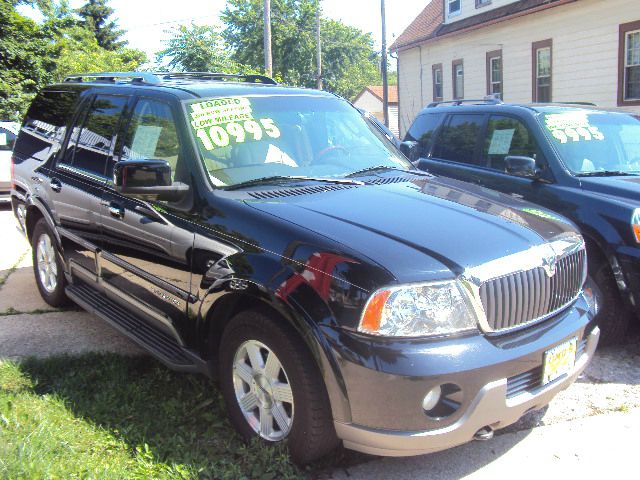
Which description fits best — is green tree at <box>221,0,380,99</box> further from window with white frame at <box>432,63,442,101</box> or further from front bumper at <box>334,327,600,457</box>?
front bumper at <box>334,327,600,457</box>

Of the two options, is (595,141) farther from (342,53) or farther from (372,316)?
(342,53)

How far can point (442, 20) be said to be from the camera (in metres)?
23.1

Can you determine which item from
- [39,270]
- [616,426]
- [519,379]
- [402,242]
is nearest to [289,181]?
[402,242]

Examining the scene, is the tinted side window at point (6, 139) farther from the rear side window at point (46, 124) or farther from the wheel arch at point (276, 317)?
the wheel arch at point (276, 317)

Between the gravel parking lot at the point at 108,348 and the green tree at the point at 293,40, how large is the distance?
47.1 metres

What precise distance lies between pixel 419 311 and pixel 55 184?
351 cm

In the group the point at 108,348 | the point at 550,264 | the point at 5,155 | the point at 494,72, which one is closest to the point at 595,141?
the point at 550,264

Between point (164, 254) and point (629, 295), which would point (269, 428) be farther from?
point (629, 295)

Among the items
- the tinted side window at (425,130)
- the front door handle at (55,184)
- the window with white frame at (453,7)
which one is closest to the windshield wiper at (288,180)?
the front door handle at (55,184)

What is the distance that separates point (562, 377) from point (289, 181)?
1808mm

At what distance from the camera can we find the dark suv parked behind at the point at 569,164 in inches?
173

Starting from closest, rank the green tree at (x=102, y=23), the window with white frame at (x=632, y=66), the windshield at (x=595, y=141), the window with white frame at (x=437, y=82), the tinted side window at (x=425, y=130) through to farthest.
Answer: the windshield at (x=595, y=141) → the tinted side window at (x=425, y=130) → the window with white frame at (x=632, y=66) → the window with white frame at (x=437, y=82) → the green tree at (x=102, y=23)

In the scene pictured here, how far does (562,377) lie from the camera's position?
9.95 ft

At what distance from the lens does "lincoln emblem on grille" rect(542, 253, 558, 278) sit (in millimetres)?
3016
